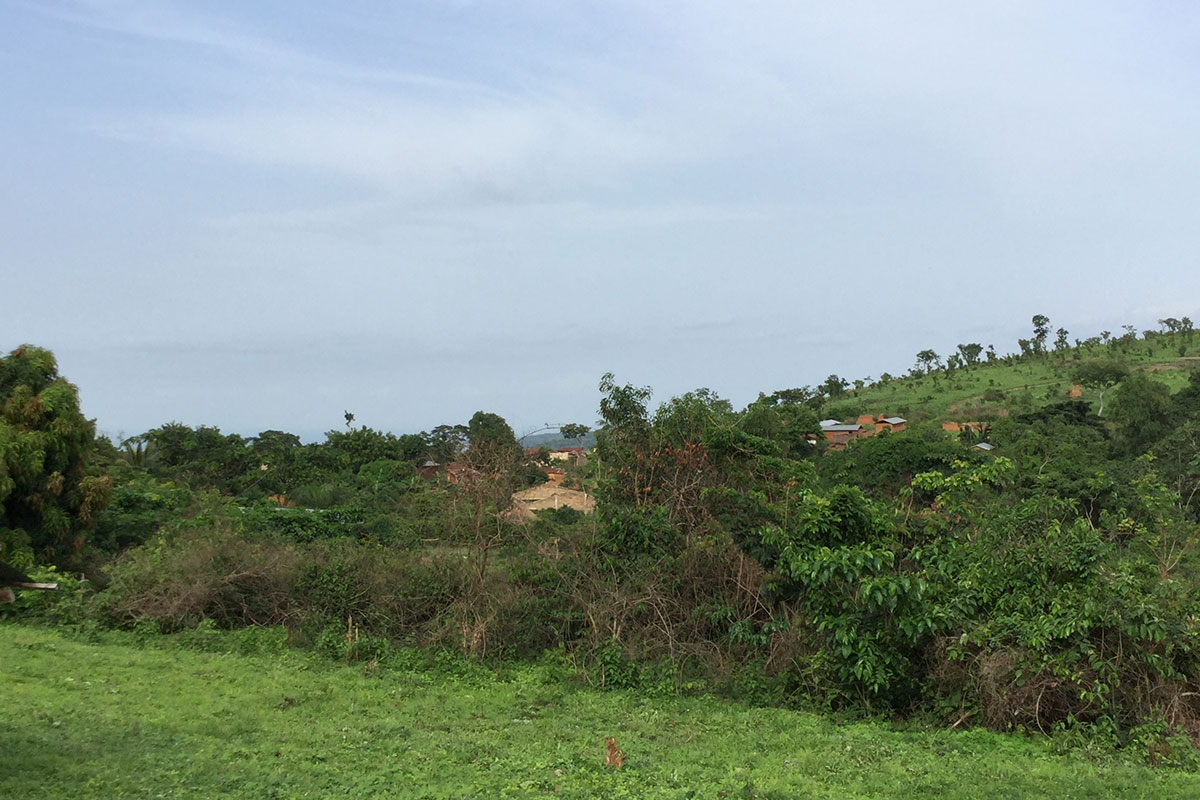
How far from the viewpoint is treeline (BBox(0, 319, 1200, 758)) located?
27.7 feet

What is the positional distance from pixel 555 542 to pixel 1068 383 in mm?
54226

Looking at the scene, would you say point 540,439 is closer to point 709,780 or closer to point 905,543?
point 905,543

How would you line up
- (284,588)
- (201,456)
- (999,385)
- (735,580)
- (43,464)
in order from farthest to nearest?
(999,385) < (201,456) < (43,464) < (284,588) < (735,580)

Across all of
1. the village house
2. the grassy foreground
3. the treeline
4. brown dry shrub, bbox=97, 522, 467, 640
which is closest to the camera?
the grassy foreground

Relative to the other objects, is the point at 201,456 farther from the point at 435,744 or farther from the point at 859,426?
the point at 859,426

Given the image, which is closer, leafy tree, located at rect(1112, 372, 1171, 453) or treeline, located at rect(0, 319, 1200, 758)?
treeline, located at rect(0, 319, 1200, 758)

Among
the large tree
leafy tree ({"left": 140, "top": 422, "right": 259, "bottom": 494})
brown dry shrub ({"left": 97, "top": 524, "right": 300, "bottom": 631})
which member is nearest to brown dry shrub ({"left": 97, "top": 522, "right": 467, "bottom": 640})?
brown dry shrub ({"left": 97, "top": 524, "right": 300, "bottom": 631})

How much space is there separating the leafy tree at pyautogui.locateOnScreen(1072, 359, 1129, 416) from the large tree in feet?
166

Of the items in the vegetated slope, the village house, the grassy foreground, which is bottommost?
the grassy foreground

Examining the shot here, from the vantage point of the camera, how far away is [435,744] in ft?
25.3

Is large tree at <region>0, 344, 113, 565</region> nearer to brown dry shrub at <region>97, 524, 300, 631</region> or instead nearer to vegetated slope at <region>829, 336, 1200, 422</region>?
brown dry shrub at <region>97, 524, 300, 631</region>

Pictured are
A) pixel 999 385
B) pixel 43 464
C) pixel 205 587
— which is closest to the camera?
pixel 205 587

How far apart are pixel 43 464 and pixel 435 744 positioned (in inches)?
528

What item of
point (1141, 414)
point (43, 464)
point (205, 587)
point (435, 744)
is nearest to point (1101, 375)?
point (1141, 414)
